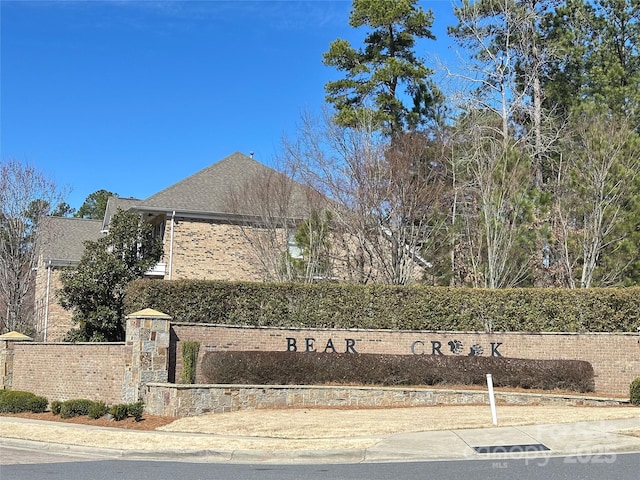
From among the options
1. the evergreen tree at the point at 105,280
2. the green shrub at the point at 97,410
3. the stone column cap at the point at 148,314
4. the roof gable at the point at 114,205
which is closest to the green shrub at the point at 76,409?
the green shrub at the point at 97,410

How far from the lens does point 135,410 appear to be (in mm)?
17703

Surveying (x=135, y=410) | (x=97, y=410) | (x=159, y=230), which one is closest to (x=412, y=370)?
(x=135, y=410)

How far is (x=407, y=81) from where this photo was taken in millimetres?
33906

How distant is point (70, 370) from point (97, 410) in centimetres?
437

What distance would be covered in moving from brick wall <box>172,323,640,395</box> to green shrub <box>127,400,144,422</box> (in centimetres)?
314

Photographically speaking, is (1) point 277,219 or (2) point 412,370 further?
(1) point 277,219

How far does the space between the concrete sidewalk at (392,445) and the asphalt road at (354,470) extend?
1.54 ft

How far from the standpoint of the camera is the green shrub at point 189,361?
800 inches

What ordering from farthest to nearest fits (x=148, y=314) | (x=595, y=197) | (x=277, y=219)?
(x=277, y=219)
(x=595, y=197)
(x=148, y=314)

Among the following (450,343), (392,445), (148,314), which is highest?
(148,314)

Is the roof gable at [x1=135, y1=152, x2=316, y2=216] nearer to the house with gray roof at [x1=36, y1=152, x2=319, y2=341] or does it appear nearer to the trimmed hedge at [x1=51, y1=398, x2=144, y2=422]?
the house with gray roof at [x1=36, y1=152, x2=319, y2=341]

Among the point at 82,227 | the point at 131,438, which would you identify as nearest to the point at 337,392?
the point at 131,438

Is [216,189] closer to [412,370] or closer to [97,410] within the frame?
[412,370]

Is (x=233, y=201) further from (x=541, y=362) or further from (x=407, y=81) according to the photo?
(x=541, y=362)
